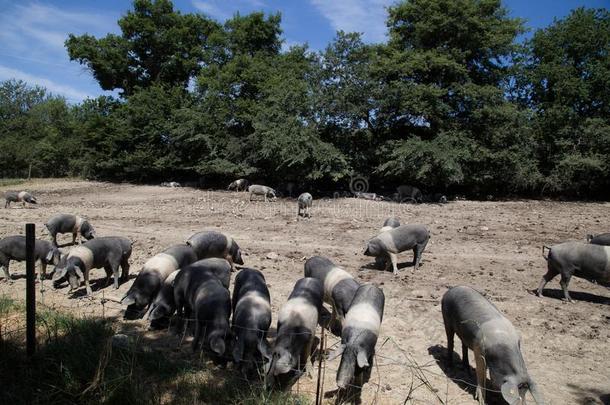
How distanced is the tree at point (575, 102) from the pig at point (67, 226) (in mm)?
20702

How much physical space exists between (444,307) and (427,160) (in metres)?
14.6

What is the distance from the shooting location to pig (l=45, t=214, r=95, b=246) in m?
10.6

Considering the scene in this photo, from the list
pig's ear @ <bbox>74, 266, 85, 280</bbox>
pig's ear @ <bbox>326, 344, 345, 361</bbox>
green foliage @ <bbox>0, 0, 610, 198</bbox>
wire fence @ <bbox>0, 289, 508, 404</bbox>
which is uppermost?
green foliage @ <bbox>0, 0, 610, 198</bbox>

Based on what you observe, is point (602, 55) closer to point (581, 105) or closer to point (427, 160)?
point (581, 105)

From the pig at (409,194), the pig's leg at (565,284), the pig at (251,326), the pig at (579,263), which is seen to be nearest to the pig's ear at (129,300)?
the pig at (251,326)

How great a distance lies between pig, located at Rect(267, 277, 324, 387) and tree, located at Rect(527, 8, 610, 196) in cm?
1971

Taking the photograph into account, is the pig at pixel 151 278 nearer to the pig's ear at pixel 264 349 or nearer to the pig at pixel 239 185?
the pig's ear at pixel 264 349

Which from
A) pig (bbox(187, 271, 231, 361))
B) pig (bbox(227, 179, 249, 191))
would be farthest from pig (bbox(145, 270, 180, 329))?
pig (bbox(227, 179, 249, 191))

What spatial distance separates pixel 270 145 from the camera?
21500 millimetres

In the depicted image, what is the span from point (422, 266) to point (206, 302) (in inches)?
218

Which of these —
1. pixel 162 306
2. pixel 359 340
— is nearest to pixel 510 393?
pixel 359 340

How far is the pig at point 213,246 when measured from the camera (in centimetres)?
840

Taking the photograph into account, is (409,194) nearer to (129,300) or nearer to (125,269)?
(125,269)

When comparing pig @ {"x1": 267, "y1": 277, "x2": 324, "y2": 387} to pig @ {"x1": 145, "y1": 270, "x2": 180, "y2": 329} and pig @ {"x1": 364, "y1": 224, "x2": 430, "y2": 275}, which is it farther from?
pig @ {"x1": 364, "y1": 224, "x2": 430, "y2": 275}
